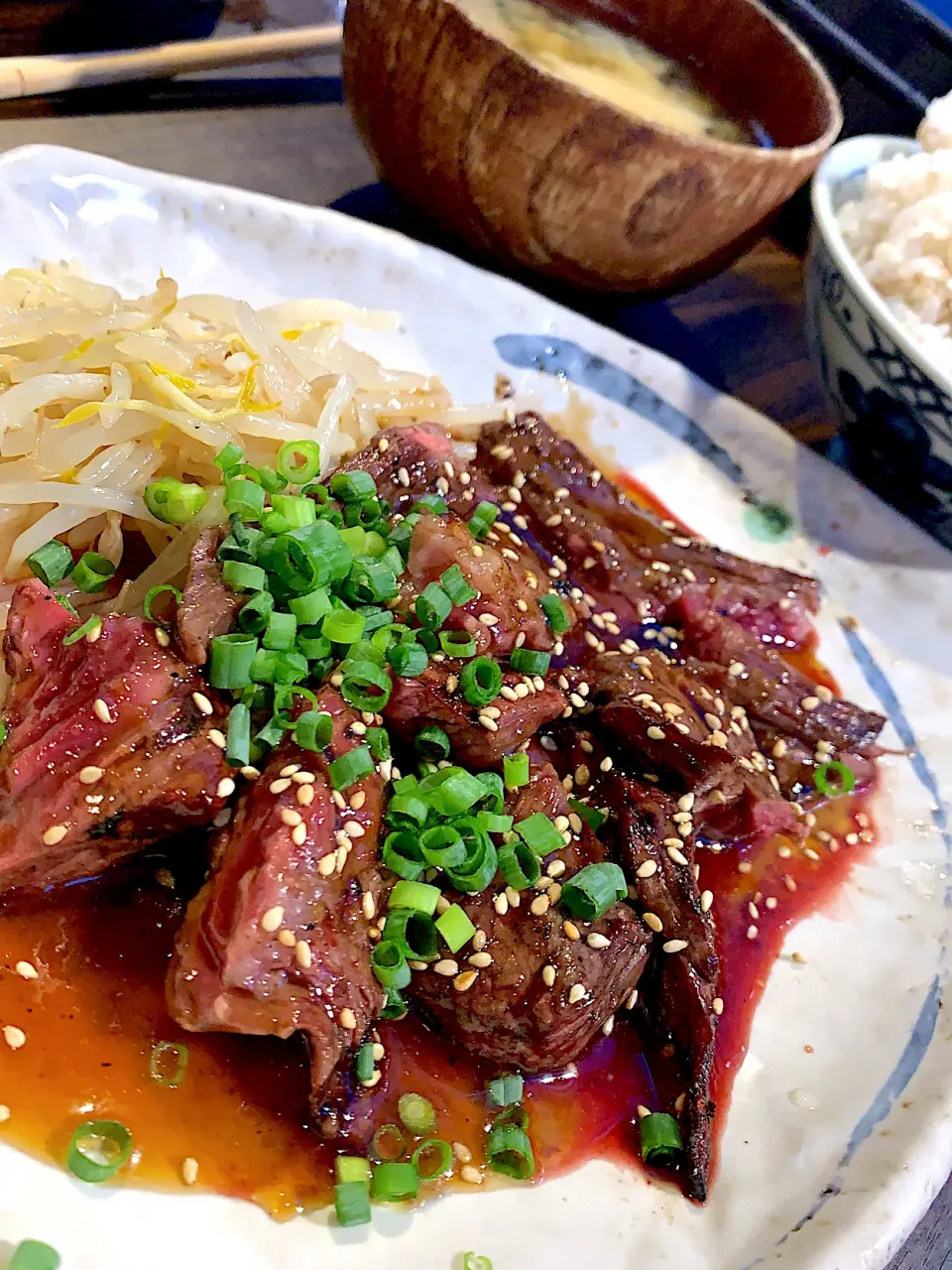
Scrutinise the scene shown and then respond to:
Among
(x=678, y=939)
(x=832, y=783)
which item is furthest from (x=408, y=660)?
(x=832, y=783)

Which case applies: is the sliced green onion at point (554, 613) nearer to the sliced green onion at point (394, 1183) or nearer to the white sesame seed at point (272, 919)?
the white sesame seed at point (272, 919)

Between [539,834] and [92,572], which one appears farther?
[92,572]

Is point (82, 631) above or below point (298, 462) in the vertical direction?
below

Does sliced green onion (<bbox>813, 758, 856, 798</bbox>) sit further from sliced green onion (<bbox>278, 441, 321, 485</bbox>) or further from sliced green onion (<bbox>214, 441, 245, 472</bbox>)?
sliced green onion (<bbox>214, 441, 245, 472</bbox>)

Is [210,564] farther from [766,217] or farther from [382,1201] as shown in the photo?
[766,217]

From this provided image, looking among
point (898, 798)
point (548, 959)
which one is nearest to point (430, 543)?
point (548, 959)

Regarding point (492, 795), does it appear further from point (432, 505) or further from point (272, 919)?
point (432, 505)

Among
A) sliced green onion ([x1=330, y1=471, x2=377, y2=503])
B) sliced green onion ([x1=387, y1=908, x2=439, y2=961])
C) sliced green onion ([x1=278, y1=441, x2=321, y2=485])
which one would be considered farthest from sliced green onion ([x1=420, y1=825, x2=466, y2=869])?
sliced green onion ([x1=278, y1=441, x2=321, y2=485])
